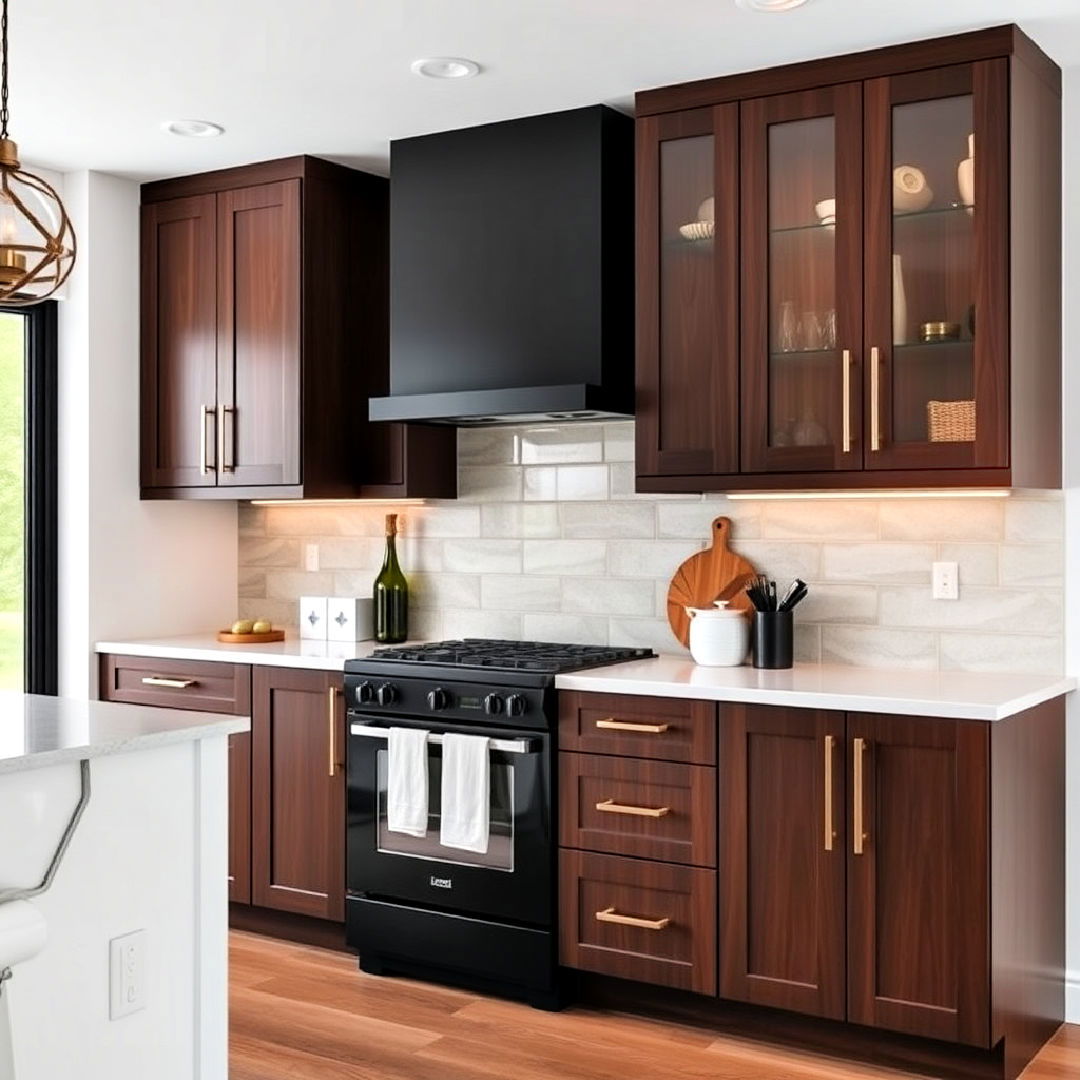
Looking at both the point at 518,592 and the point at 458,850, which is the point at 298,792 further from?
the point at 518,592

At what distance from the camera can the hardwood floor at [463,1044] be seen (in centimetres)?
326

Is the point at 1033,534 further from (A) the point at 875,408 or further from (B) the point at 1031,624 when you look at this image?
(A) the point at 875,408

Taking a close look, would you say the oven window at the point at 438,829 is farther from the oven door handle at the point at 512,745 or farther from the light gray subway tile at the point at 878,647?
the light gray subway tile at the point at 878,647

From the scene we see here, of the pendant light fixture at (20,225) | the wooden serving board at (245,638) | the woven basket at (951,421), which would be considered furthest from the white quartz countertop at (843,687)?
the pendant light fixture at (20,225)

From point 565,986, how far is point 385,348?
86.3 inches

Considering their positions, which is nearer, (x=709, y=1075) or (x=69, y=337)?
(x=709, y=1075)

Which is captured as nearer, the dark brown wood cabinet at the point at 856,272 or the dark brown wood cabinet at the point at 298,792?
→ the dark brown wood cabinet at the point at 856,272

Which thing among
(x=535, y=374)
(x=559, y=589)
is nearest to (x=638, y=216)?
(x=535, y=374)

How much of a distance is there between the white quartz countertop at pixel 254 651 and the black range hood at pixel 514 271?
75cm

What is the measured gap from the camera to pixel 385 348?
4719 mm

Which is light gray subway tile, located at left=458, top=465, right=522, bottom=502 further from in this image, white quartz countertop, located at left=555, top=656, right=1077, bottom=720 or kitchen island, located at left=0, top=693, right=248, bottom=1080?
kitchen island, located at left=0, top=693, right=248, bottom=1080

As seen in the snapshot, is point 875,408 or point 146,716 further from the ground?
point 875,408

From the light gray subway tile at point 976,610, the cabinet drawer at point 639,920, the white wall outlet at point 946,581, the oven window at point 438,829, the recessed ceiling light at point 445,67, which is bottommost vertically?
the cabinet drawer at point 639,920

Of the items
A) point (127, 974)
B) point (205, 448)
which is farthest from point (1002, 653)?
point (205, 448)
